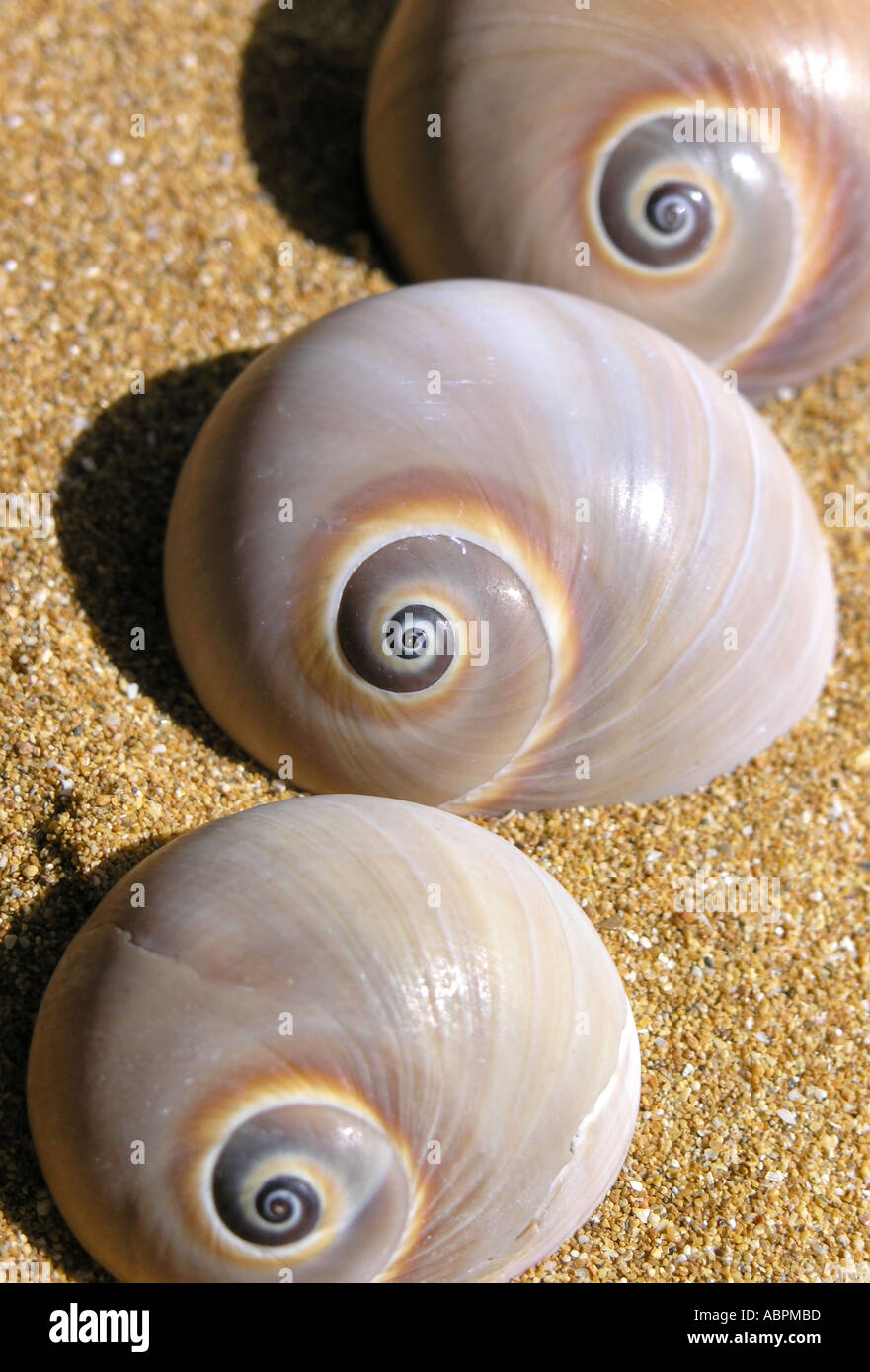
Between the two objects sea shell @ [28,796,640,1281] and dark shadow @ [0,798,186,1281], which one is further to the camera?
dark shadow @ [0,798,186,1281]

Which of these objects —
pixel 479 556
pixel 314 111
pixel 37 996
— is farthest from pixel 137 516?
pixel 314 111

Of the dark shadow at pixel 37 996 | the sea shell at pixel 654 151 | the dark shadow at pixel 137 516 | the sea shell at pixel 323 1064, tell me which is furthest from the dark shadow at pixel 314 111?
the sea shell at pixel 323 1064

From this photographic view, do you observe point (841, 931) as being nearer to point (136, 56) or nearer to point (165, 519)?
point (165, 519)

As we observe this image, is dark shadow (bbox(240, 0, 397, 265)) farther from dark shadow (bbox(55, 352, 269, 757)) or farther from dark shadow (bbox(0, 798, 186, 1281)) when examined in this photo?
dark shadow (bbox(0, 798, 186, 1281))

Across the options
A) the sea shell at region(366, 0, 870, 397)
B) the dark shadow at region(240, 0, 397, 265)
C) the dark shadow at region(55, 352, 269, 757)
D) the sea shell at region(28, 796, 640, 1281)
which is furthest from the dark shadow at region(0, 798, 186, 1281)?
the dark shadow at region(240, 0, 397, 265)
